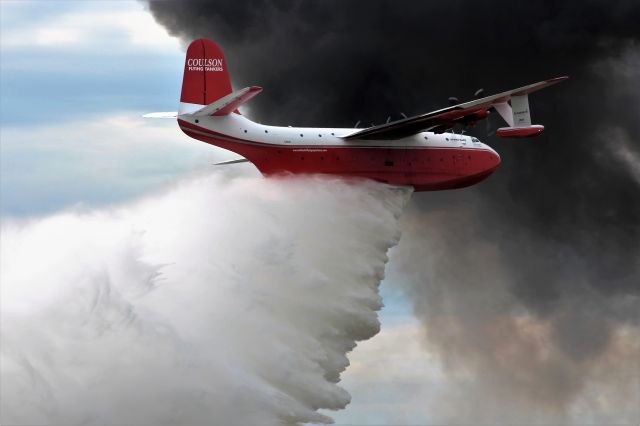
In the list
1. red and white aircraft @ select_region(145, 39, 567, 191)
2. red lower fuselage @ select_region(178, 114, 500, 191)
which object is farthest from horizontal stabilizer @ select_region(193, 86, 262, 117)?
red lower fuselage @ select_region(178, 114, 500, 191)

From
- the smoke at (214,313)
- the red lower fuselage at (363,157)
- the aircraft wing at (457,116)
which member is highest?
the aircraft wing at (457,116)

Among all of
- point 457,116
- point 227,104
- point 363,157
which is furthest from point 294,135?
point 457,116

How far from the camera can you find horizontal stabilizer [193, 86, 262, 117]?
132 ft

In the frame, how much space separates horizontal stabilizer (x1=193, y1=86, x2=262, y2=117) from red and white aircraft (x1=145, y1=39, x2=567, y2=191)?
0.03m

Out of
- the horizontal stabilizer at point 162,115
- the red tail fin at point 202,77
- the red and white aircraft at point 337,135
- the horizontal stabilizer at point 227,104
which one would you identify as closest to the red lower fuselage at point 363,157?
the red and white aircraft at point 337,135

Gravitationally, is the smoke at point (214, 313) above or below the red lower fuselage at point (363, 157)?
below

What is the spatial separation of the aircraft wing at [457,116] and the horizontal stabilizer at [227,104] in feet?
14.6

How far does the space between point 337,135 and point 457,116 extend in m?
4.26

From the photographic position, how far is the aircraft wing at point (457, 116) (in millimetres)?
42500

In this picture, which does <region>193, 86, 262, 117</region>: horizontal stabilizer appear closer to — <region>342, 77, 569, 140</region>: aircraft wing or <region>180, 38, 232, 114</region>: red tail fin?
<region>180, 38, 232, 114</region>: red tail fin

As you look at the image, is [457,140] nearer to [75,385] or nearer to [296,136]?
[296,136]

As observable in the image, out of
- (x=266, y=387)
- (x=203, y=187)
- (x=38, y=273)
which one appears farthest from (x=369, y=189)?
(x=38, y=273)

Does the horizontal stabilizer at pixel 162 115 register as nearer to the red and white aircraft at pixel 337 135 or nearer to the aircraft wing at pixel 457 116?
the red and white aircraft at pixel 337 135

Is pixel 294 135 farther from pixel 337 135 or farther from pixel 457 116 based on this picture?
pixel 457 116
